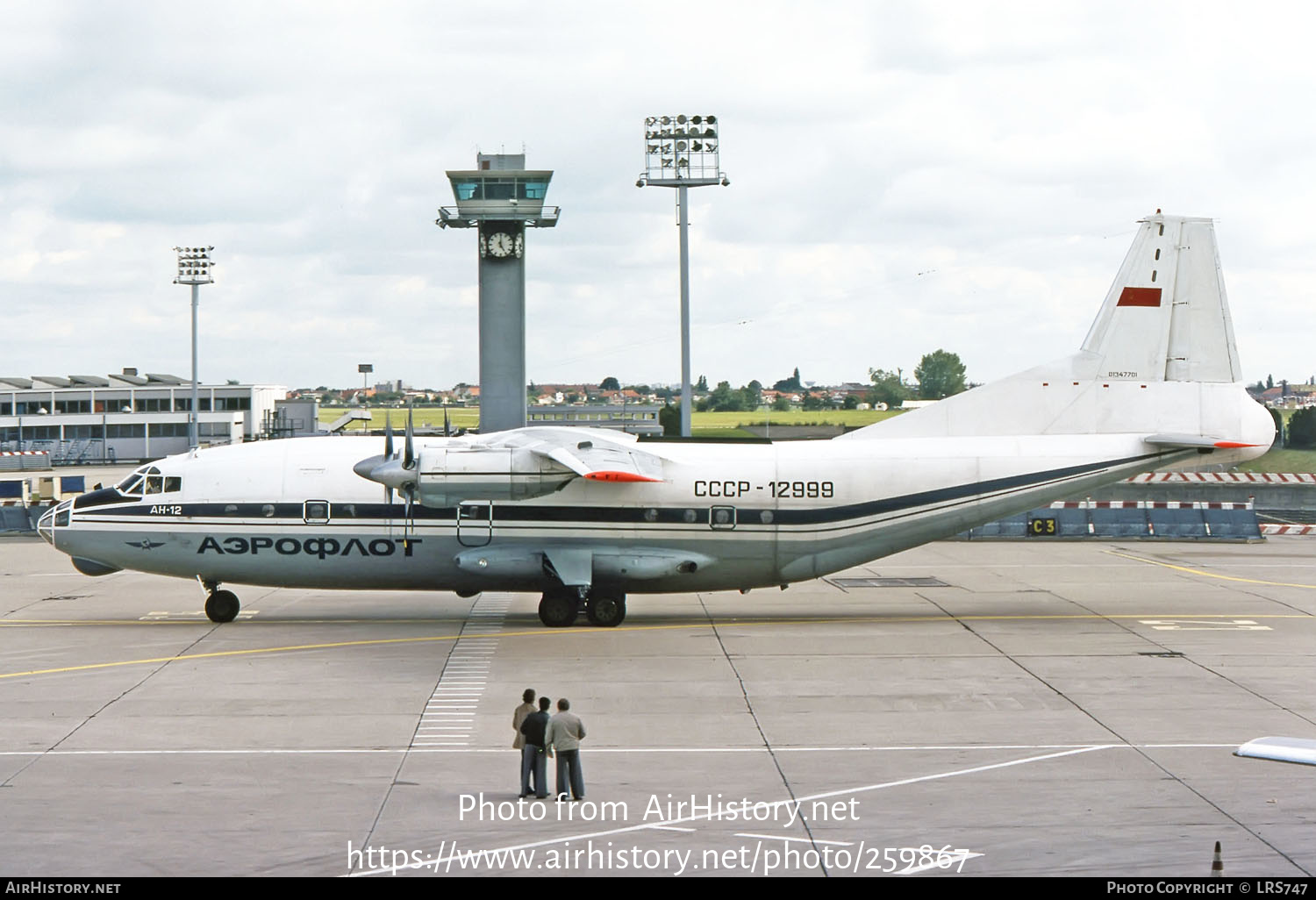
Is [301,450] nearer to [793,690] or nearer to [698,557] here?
[698,557]

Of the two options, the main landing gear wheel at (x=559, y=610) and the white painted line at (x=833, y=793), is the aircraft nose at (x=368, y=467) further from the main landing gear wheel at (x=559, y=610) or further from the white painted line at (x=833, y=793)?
the white painted line at (x=833, y=793)

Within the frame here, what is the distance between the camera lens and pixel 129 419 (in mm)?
95562

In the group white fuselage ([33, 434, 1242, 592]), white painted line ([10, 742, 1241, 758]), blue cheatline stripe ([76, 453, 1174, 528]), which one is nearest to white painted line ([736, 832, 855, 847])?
white painted line ([10, 742, 1241, 758])

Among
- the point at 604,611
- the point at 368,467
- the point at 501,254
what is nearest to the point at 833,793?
the point at 604,611

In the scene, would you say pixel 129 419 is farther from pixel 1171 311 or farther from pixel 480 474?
pixel 1171 311

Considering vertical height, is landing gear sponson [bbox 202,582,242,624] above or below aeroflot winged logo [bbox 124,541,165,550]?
below

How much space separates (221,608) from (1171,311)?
22.5 m

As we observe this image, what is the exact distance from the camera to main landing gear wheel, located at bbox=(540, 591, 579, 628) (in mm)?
26781

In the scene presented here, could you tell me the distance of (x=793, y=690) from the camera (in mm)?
20969

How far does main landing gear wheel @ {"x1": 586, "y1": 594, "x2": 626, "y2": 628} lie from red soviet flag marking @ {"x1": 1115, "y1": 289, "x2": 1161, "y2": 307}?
13367mm

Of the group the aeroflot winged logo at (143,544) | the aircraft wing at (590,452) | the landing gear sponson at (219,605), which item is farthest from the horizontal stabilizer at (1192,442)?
the aeroflot winged logo at (143,544)

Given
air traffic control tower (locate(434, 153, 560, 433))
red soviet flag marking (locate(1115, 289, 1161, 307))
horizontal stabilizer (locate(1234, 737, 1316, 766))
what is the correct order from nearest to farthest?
horizontal stabilizer (locate(1234, 737, 1316, 766)) < red soviet flag marking (locate(1115, 289, 1161, 307)) < air traffic control tower (locate(434, 153, 560, 433))

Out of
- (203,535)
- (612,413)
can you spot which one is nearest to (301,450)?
(203,535)

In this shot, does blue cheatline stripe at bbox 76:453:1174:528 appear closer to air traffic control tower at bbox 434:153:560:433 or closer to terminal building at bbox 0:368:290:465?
air traffic control tower at bbox 434:153:560:433
